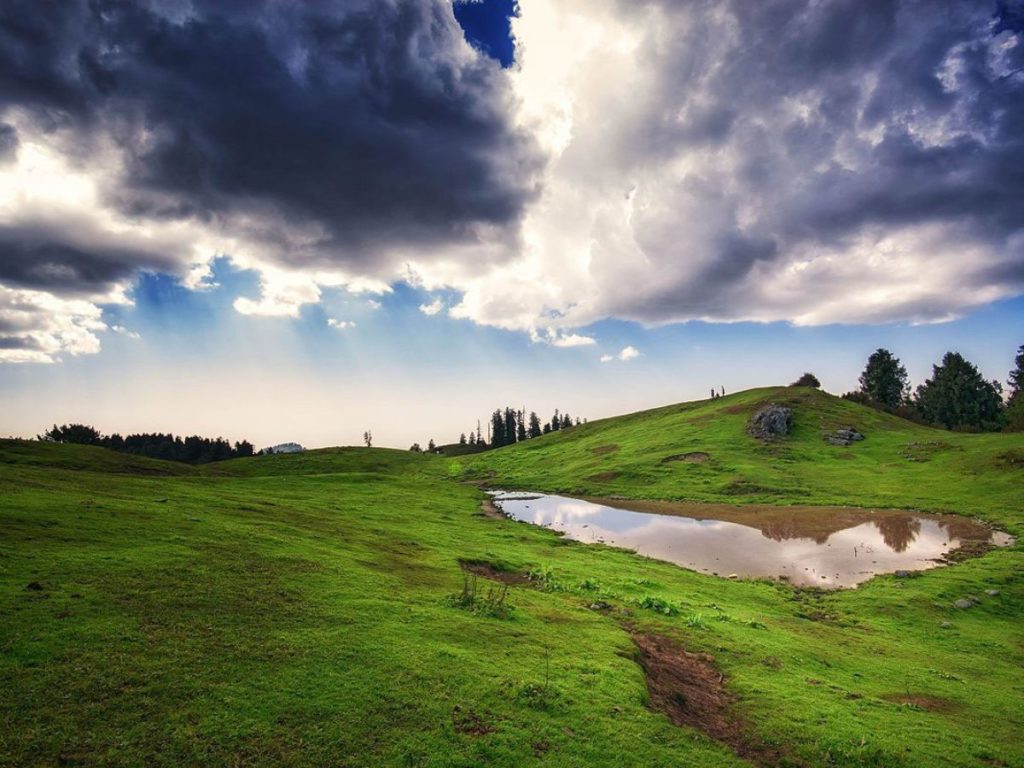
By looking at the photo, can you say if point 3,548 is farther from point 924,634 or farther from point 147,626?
point 924,634

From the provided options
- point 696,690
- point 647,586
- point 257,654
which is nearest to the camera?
point 257,654

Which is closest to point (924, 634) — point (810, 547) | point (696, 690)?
point (696, 690)

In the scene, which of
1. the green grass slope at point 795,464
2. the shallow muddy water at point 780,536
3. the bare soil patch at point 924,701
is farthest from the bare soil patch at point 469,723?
the green grass slope at point 795,464

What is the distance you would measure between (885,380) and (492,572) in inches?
7215

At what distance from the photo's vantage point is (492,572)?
111ft

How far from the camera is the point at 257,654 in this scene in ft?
48.0

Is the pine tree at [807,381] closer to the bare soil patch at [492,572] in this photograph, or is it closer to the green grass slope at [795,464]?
the green grass slope at [795,464]

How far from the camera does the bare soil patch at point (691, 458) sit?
4094 inches

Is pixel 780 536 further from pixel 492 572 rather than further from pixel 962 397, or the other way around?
pixel 962 397

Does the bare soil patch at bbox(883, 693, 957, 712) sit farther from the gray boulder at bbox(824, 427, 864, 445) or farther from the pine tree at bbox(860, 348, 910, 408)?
the pine tree at bbox(860, 348, 910, 408)

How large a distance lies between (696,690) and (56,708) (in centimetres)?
1839

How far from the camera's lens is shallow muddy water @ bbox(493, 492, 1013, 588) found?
142 ft

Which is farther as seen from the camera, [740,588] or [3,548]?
[740,588]

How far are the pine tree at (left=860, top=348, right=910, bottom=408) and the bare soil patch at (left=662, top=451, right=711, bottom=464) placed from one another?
9470 centimetres
